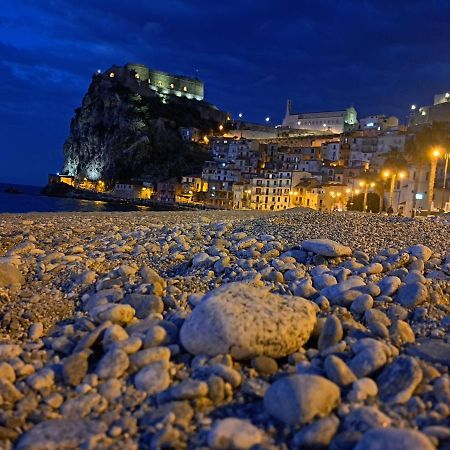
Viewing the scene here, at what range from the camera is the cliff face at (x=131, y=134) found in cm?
9162

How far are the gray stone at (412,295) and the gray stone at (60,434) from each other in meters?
3.60

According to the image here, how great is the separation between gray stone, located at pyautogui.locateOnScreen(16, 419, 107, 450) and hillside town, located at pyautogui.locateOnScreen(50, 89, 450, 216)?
121 ft

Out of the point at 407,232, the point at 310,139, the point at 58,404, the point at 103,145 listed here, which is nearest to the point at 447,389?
the point at 58,404

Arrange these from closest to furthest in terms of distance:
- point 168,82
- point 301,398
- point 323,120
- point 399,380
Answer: point 301,398, point 399,380, point 323,120, point 168,82

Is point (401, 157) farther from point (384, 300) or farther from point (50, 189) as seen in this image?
point (50, 189)

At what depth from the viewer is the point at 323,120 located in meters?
102

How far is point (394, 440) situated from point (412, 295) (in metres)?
2.81

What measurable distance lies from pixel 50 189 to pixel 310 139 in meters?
61.1

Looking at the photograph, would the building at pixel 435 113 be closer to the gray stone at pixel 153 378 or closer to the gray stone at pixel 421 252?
the gray stone at pixel 421 252

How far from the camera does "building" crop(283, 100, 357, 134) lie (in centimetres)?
9862

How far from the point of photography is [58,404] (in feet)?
11.0

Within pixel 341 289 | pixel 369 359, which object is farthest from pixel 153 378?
pixel 341 289

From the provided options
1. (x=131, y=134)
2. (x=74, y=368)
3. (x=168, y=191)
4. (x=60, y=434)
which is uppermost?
(x=131, y=134)

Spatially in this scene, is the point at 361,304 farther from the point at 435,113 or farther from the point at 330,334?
the point at 435,113
